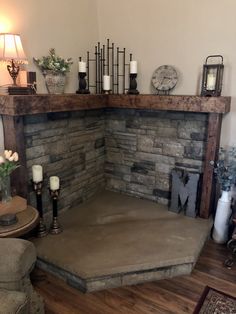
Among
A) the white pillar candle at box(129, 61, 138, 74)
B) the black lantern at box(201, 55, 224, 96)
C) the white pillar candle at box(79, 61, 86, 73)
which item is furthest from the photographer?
the white pillar candle at box(129, 61, 138, 74)

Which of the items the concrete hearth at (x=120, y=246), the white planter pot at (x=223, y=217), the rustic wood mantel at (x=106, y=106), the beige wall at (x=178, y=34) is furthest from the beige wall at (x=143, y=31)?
the concrete hearth at (x=120, y=246)

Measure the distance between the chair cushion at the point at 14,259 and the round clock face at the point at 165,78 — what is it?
6.67 ft

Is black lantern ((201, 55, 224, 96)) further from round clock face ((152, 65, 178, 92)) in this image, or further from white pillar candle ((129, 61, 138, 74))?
white pillar candle ((129, 61, 138, 74))

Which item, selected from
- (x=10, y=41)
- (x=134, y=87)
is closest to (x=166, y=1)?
(x=134, y=87)

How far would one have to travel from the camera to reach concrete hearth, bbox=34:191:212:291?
2.03 metres

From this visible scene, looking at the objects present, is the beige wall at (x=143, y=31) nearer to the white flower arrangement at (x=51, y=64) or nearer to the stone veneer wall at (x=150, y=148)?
the white flower arrangement at (x=51, y=64)

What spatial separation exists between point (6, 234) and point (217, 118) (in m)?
2.01

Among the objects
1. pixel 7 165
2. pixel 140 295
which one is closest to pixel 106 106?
pixel 7 165

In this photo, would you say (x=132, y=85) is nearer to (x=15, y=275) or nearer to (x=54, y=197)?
(x=54, y=197)

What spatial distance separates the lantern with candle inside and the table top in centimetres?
40

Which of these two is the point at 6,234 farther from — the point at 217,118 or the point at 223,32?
the point at 223,32

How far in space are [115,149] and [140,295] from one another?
1.71 metres

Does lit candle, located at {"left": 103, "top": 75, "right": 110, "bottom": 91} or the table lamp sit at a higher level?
the table lamp

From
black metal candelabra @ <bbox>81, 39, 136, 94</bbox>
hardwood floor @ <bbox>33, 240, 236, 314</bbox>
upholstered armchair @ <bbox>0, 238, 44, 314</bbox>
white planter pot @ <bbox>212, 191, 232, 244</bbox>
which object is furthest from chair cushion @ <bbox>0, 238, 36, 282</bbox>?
black metal candelabra @ <bbox>81, 39, 136, 94</bbox>
